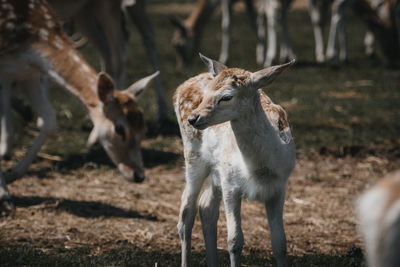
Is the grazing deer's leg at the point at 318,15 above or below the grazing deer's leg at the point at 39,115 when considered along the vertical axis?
above

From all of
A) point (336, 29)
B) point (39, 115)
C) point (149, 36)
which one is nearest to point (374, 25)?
point (336, 29)

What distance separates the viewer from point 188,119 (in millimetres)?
3096

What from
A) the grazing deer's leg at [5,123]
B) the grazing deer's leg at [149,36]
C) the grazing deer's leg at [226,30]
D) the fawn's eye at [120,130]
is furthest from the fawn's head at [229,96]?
the grazing deer's leg at [226,30]

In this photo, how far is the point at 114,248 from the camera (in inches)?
166

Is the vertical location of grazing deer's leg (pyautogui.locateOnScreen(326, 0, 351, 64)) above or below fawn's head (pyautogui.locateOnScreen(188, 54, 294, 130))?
above

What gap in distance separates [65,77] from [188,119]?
257cm

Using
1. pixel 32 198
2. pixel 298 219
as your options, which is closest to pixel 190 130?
pixel 298 219

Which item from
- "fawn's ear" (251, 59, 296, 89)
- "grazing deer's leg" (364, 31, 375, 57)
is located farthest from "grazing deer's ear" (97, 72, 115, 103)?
"grazing deer's leg" (364, 31, 375, 57)

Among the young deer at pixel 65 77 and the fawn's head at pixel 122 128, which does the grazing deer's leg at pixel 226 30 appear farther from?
the fawn's head at pixel 122 128

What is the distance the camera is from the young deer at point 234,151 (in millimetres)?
3148

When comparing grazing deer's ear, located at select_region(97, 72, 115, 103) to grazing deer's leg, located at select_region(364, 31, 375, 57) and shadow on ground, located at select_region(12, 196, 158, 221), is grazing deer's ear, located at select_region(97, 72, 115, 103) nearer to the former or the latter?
shadow on ground, located at select_region(12, 196, 158, 221)

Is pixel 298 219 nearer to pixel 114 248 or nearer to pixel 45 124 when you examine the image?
pixel 114 248

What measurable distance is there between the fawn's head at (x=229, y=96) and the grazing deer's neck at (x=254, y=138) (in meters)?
0.05

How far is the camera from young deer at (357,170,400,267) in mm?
1593
